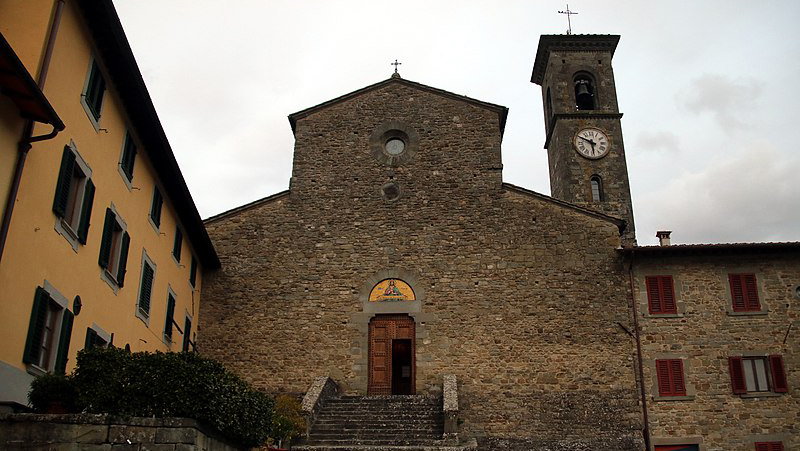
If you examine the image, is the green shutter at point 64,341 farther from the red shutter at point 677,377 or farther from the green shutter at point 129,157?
the red shutter at point 677,377

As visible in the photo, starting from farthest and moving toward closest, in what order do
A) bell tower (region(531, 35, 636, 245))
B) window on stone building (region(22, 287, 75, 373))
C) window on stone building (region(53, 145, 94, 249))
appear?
bell tower (region(531, 35, 636, 245))
window on stone building (region(53, 145, 94, 249))
window on stone building (region(22, 287, 75, 373))

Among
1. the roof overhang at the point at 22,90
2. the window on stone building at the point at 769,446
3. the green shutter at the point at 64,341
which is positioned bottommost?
the window on stone building at the point at 769,446

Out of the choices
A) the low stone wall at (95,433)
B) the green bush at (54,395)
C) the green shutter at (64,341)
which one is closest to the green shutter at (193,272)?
the green shutter at (64,341)

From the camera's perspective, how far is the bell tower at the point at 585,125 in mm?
28016

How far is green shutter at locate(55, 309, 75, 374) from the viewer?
11.9 metres

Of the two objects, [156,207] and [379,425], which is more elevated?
[156,207]

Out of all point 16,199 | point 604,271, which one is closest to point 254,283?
point 604,271

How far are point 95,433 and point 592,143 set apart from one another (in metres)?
23.8

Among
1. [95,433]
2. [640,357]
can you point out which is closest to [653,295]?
[640,357]

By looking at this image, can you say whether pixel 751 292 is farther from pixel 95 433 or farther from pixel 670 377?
pixel 95 433

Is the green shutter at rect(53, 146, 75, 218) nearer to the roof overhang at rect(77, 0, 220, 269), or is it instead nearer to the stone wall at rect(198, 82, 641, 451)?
the roof overhang at rect(77, 0, 220, 269)

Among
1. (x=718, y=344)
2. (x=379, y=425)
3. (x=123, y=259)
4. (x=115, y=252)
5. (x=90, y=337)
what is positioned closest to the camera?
(x=90, y=337)

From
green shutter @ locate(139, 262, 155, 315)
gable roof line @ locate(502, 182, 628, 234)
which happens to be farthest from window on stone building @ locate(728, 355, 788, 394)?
green shutter @ locate(139, 262, 155, 315)

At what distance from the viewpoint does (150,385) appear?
369 inches
